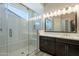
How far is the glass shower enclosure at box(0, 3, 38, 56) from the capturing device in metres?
3.16

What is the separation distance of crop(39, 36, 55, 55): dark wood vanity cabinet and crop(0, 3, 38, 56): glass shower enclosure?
33 centimetres

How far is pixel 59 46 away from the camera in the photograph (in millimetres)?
3514

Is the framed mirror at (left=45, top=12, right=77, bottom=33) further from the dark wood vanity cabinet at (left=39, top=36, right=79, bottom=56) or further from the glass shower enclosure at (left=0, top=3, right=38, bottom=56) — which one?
the glass shower enclosure at (left=0, top=3, right=38, bottom=56)

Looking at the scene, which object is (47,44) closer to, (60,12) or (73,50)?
(60,12)

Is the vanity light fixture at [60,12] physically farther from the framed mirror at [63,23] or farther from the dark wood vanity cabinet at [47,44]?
the dark wood vanity cabinet at [47,44]

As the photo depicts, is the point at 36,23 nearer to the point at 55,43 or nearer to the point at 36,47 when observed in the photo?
the point at 36,47

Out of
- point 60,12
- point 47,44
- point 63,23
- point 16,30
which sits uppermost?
point 60,12

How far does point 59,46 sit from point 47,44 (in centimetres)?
79

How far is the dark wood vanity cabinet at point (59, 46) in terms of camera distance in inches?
115

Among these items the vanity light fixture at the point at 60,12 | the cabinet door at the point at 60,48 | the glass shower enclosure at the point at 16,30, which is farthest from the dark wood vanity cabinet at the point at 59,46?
the vanity light fixture at the point at 60,12

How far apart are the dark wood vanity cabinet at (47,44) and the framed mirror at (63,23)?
43 centimetres

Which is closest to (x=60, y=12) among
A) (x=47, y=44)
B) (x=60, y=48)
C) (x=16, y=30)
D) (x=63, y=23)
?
(x=63, y=23)

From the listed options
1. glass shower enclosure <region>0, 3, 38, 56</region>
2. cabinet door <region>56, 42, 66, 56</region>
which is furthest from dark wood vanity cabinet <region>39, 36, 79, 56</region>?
glass shower enclosure <region>0, 3, 38, 56</region>

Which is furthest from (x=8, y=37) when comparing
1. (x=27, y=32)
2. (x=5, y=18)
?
(x=27, y=32)
